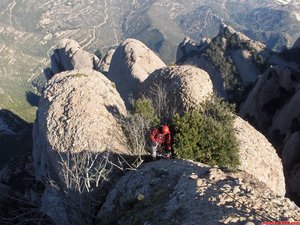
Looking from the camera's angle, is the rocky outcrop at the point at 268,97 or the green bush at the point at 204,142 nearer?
the green bush at the point at 204,142

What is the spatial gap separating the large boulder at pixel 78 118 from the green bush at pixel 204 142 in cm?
306

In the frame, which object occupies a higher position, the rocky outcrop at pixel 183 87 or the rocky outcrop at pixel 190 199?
the rocky outcrop at pixel 190 199

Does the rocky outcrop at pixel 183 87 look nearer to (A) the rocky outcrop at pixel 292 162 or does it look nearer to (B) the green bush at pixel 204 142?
(B) the green bush at pixel 204 142

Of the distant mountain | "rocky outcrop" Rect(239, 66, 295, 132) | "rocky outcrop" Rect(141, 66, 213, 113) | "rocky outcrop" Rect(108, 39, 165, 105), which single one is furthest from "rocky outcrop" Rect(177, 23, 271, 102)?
"rocky outcrop" Rect(141, 66, 213, 113)

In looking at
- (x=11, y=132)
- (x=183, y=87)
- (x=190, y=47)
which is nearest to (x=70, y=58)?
(x=190, y=47)

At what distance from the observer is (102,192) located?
19.9 m

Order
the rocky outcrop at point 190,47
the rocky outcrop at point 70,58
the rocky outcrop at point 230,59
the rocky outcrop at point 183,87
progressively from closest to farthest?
the rocky outcrop at point 183,87 < the rocky outcrop at point 230,59 < the rocky outcrop at point 70,58 < the rocky outcrop at point 190,47

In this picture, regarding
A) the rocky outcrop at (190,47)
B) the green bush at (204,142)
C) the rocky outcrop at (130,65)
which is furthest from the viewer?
the rocky outcrop at (190,47)

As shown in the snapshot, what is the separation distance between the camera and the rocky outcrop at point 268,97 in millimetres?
50219

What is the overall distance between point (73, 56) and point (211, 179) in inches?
3952

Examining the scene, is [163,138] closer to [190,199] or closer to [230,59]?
[190,199]

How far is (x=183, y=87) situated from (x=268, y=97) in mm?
27120

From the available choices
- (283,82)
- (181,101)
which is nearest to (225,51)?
(283,82)

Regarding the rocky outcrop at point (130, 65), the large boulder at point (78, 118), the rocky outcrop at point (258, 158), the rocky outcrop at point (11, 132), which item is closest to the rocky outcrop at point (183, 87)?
the rocky outcrop at point (258, 158)
